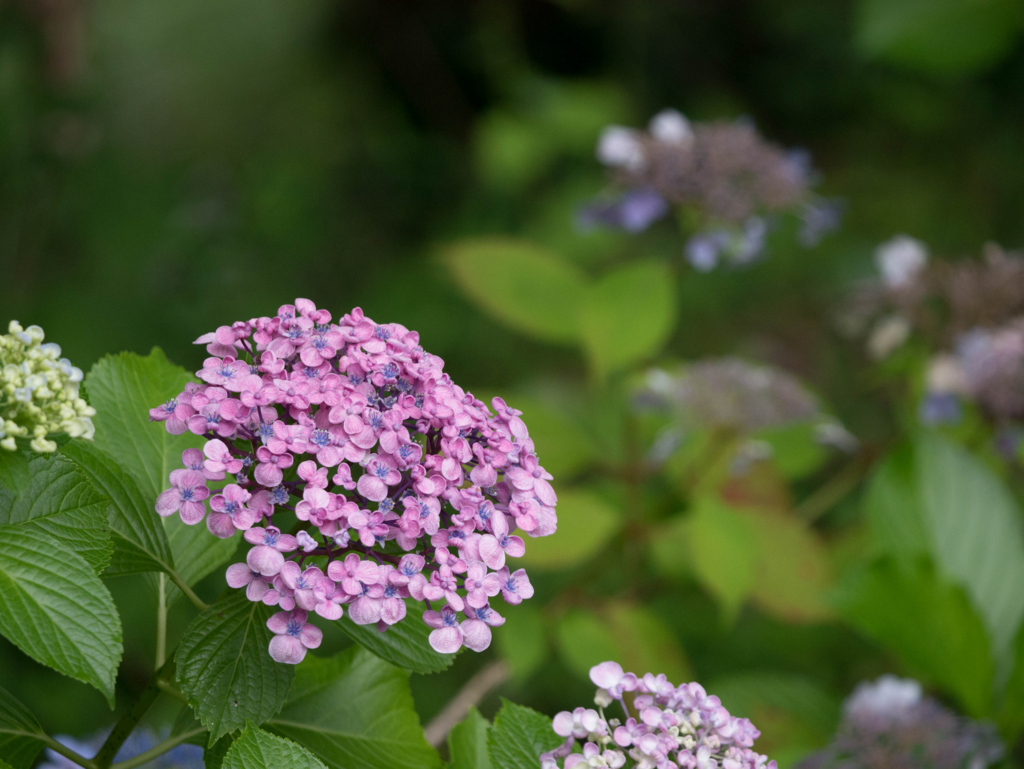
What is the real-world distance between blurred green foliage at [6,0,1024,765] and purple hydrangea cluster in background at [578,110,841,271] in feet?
0.43

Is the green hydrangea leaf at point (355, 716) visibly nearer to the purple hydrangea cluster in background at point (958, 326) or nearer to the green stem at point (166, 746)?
the green stem at point (166, 746)

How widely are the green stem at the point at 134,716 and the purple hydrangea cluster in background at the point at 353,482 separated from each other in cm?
11

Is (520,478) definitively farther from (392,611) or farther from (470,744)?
(470,744)

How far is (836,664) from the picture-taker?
2.08 meters

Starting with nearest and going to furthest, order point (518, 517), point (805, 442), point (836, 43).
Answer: point (518, 517) < point (805, 442) < point (836, 43)

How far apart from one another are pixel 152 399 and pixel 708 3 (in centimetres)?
321

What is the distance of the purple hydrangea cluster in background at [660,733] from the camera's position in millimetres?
544

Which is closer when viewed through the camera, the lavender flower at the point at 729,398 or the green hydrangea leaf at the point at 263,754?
the green hydrangea leaf at the point at 263,754

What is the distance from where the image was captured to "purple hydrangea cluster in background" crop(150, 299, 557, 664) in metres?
0.51

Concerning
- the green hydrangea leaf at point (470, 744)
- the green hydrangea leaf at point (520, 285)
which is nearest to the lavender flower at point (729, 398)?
the green hydrangea leaf at point (520, 285)

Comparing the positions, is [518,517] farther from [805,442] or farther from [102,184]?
[102,184]

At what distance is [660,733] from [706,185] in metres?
1.16

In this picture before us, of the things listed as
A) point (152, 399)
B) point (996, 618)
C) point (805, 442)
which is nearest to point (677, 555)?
point (805, 442)

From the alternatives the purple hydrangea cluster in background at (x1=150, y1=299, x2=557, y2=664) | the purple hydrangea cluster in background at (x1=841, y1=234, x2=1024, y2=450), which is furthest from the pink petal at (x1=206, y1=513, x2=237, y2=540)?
the purple hydrangea cluster in background at (x1=841, y1=234, x2=1024, y2=450)
